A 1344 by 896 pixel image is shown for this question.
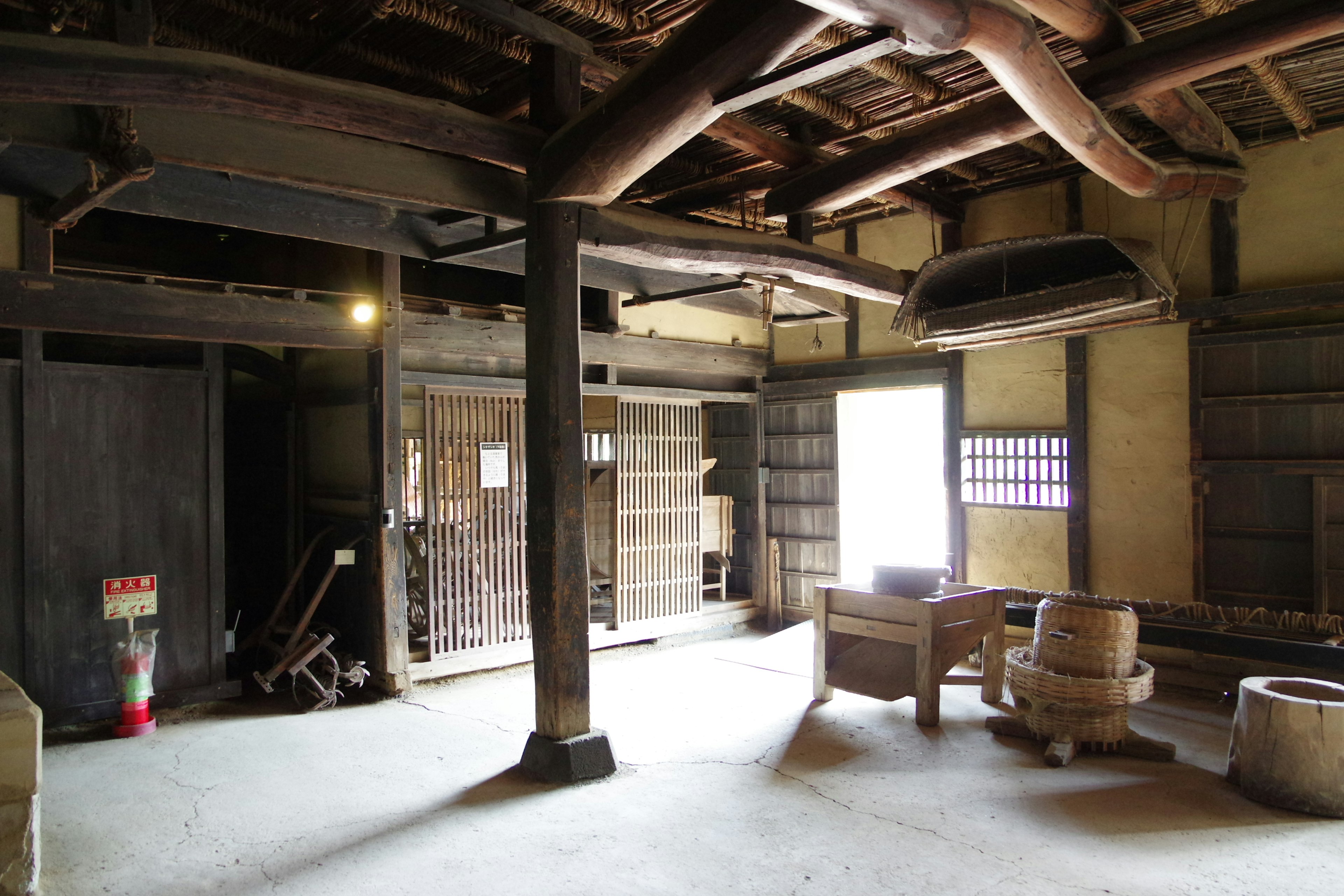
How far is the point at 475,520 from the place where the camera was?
6.59 m

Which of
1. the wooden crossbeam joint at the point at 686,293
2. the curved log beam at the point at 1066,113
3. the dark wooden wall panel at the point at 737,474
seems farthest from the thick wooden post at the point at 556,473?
the dark wooden wall panel at the point at 737,474

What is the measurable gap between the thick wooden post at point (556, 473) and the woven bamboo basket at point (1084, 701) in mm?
2496

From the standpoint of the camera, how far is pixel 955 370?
7.30 meters

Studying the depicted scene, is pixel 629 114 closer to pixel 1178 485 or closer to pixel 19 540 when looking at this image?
pixel 19 540

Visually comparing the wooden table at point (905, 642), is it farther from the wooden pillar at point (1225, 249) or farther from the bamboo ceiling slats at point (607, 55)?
the bamboo ceiling slats at point (607, 55)

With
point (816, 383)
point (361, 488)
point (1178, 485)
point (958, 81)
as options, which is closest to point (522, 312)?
point (361, 488)

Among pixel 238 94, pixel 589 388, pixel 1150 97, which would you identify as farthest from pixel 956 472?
pixel 238 94

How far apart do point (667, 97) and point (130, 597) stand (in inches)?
188

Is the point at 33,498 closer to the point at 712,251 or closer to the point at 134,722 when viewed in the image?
the point at 134,722

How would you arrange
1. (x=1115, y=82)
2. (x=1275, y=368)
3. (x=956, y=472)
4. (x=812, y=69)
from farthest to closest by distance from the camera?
(x=956, y=472) < (x=1275, y=368) < (x=1115, y=82) < (x=812, y=69)

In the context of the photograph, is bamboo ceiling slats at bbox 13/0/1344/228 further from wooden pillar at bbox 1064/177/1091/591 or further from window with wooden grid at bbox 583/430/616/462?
window with wooden grid at bbox 583/430/616/462

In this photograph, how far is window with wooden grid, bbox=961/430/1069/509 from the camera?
6.70 metres

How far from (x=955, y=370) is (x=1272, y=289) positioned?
233 cm

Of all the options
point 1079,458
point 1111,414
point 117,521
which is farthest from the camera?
point 1079,458
